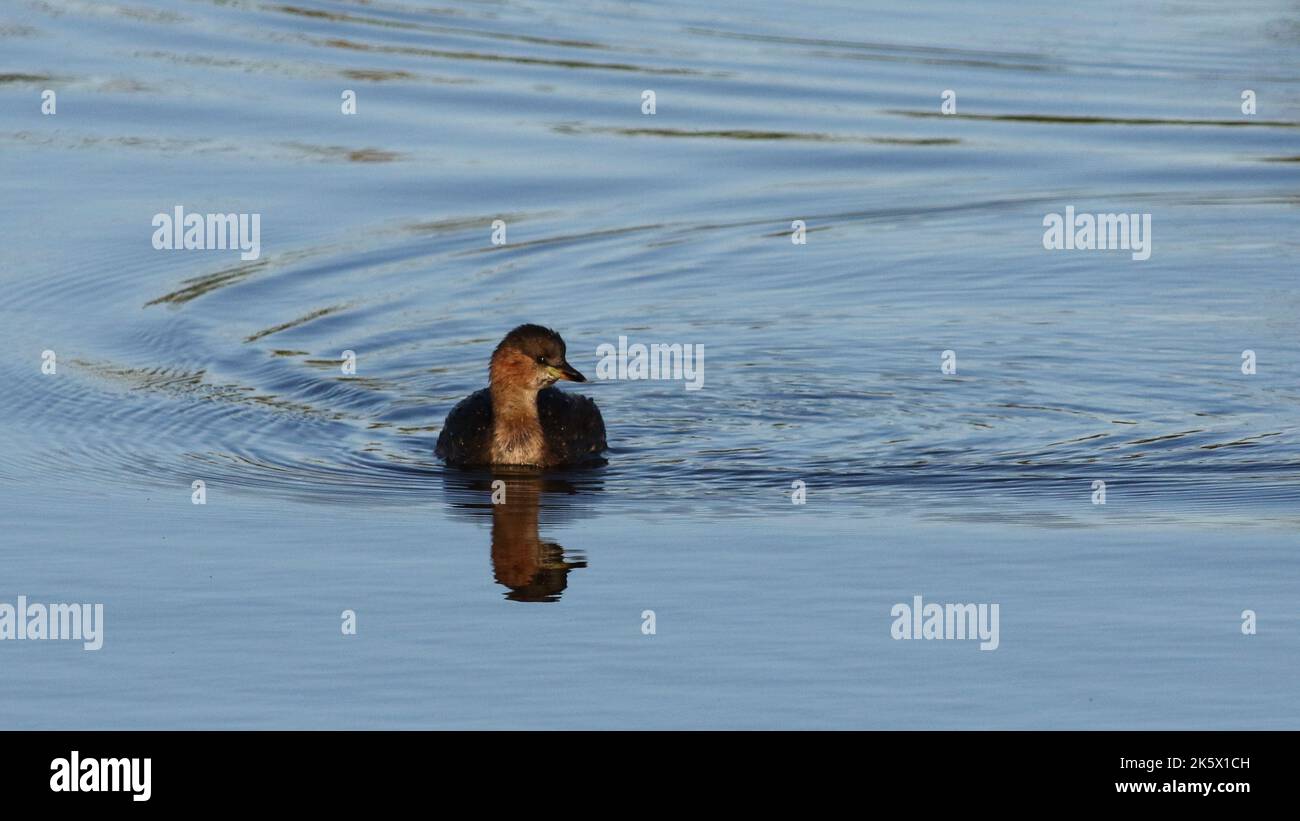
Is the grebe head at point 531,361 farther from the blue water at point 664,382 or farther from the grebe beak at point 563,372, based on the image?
the blue water at point 664,382

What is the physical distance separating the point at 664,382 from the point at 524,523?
3.38m

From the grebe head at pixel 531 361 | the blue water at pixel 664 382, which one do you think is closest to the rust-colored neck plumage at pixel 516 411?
the grebe head at pixel 531 361

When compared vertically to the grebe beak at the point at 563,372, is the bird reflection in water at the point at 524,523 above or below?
below

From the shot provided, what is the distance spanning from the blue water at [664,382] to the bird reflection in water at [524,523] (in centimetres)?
5

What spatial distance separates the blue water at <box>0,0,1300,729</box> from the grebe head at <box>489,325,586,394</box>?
2.17ft

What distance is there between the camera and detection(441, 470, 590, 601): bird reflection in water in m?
11.3

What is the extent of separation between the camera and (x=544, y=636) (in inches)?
409

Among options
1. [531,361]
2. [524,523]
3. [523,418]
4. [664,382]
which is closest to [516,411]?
[523,418]

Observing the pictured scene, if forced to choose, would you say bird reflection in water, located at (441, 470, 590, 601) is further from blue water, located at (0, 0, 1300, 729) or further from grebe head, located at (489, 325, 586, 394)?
grebe head, located at (489, 325, 586, 394)

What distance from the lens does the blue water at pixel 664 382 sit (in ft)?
32.6

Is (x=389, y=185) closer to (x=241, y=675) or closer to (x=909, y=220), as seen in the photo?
(x=909, y=220)

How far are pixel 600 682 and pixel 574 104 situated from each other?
52.3ft

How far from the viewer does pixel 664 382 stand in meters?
15.9

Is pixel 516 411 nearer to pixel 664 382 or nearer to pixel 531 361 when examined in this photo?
pixel 531 361
